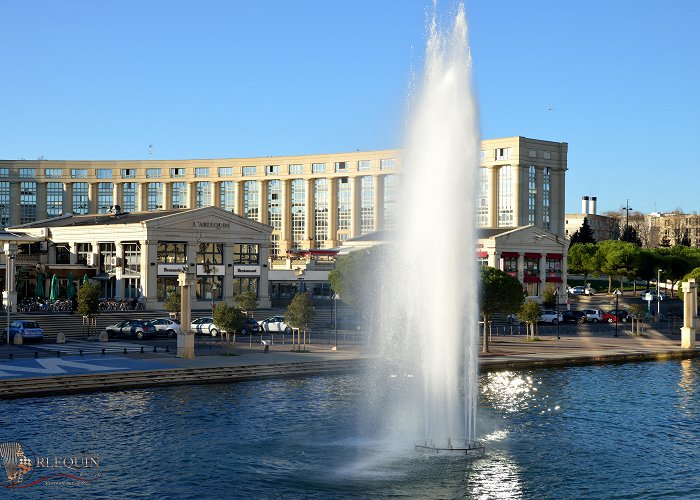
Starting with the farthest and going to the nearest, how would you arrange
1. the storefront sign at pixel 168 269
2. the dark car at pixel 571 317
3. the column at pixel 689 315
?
1. the dark car at pixel 571 317
2. the storefront sign at pixel 168 269
3. the column at pixel 689 315

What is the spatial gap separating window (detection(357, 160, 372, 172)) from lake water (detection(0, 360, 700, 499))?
10163cm

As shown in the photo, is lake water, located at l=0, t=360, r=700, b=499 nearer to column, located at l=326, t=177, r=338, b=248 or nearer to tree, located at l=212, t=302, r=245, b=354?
tree, located at l=212, t=302, r=245, b=354

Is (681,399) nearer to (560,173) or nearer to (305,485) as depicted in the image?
(305,485)

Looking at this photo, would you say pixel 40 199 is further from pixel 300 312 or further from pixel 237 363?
pixel 237 363

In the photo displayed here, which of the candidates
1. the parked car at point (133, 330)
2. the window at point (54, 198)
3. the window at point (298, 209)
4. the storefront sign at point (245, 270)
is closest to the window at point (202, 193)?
the window at point (298, 209)

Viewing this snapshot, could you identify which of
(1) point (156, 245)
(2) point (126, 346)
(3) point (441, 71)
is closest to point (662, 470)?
(3) point (441, 71)

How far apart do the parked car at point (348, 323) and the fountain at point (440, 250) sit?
147ft

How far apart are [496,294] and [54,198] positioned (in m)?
110

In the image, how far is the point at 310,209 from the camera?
155 metres

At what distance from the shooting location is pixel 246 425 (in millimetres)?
36344

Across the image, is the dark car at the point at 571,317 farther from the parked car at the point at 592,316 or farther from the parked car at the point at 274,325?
the parked car at the point at 274,325

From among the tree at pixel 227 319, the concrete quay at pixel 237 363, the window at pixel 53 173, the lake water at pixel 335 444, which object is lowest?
the lake water at pixel 335 444

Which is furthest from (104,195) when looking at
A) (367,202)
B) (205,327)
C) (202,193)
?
(205,327)

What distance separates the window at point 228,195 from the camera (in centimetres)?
15812
